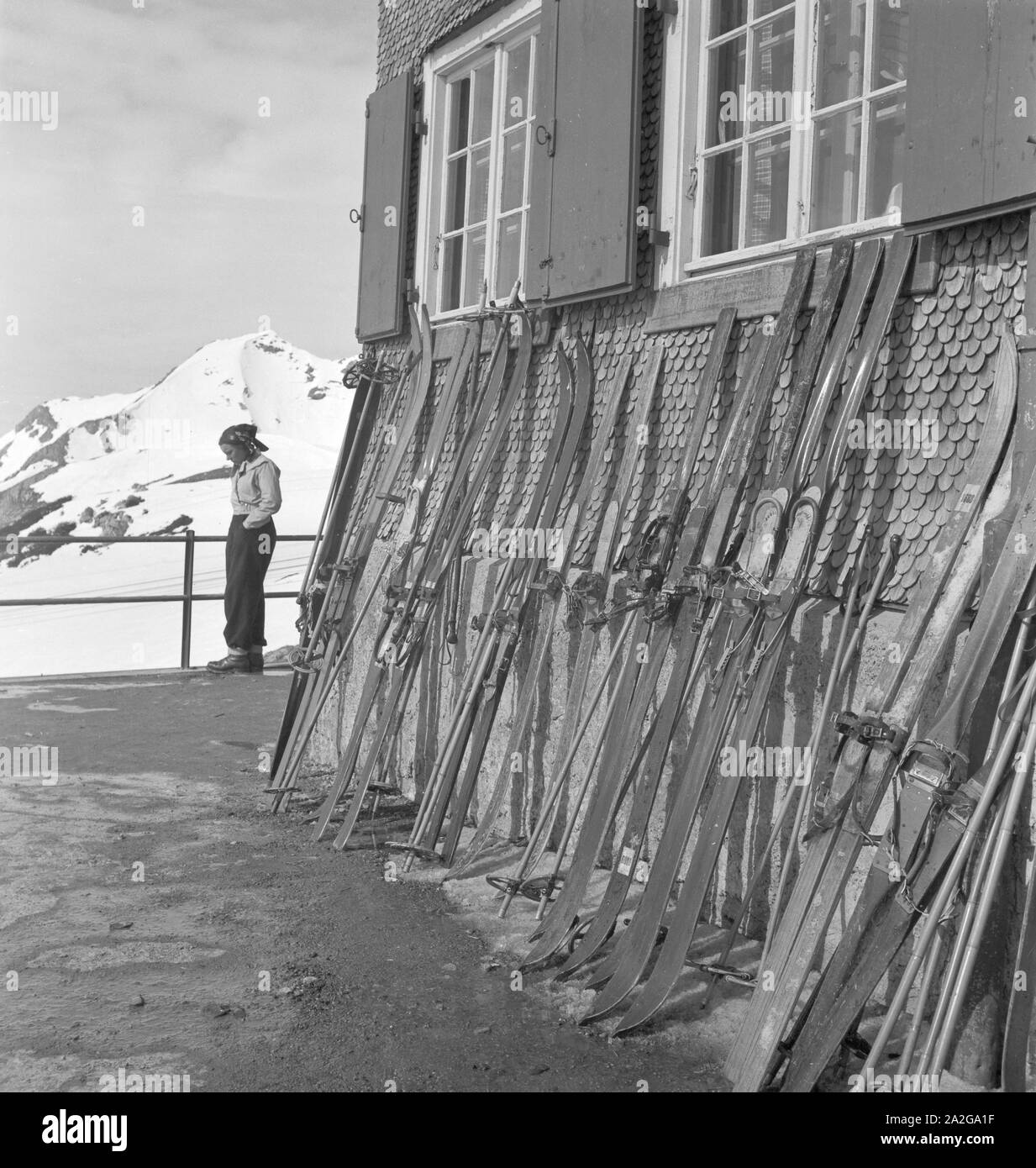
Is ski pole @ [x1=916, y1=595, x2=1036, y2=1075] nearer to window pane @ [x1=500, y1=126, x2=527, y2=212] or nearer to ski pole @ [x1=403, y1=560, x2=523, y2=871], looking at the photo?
ski pole @ [x1=403, y1=560, x2=523, y2=871]

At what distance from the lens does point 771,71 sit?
13.4ft

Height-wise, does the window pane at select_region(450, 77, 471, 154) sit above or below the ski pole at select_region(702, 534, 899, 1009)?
above

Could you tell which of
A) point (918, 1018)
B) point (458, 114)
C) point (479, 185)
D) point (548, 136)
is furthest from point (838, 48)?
point (918, 1018)

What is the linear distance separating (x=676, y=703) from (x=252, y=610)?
586 centimetres

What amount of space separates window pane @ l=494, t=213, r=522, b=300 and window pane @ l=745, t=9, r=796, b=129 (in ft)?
5.04

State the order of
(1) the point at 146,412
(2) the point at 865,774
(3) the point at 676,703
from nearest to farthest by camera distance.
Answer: (2) the point at 865,774 < (3) the point at 676,703 < (1) the point at 146,412

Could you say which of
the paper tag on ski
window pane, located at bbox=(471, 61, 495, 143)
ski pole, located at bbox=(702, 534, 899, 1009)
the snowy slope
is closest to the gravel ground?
ski pole, located at bbox=(702, 534, 899, 1009)

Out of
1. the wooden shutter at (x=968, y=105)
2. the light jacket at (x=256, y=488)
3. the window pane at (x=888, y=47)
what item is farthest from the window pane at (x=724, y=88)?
the light jacket at (x=256, y=488)

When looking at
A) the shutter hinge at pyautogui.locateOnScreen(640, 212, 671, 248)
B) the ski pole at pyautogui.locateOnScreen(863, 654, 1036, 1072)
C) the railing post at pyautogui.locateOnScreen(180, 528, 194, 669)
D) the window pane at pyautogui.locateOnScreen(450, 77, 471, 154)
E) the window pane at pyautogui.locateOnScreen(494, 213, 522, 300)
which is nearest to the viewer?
the ski pole at pyautogui.locateOnScreen(863, 654, 1036, 1072)

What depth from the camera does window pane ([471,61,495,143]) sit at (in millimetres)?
5691

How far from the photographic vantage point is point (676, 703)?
3393 mm
